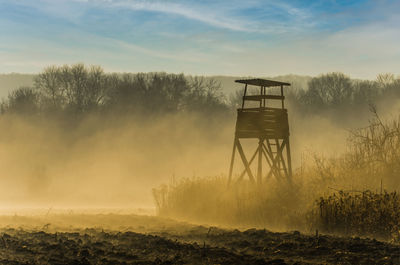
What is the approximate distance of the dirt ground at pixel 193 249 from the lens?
11133mm

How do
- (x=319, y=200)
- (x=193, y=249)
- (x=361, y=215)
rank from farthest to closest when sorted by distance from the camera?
1. (x=319, y=200)
2. (x=361, y=215)
3. (x=193, y=249)

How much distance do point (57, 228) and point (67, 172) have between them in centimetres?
3103

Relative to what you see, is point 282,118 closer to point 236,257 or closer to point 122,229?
point 122,229

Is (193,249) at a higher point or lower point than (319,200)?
lower

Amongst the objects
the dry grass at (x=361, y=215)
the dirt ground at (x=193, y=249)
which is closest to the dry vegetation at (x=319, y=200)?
the dry grass at (x=361, y=215)

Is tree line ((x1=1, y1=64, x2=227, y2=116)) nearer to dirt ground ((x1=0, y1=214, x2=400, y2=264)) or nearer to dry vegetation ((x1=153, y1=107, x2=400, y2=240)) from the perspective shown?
dry vegetation ((x1=153, y1=107, x2=400, y2=240))

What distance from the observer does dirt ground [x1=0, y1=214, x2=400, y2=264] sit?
1113 centimetres

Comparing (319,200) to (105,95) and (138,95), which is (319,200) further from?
(105,95)

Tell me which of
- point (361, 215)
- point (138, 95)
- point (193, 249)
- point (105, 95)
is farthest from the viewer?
point (105, 95)

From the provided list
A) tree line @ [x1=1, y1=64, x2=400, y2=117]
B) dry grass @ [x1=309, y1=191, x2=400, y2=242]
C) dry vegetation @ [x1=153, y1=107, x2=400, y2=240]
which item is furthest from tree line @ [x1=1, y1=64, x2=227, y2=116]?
dry grass @ [x1=309, y1=191, x2=400, y2=242]

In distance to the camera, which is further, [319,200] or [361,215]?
[319,200]

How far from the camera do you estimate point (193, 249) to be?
12234 millimetres

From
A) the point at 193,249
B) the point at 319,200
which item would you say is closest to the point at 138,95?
the point at 319,200

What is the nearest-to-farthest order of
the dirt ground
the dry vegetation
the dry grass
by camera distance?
the dirt ground, the dry grass, the dry vegetation
